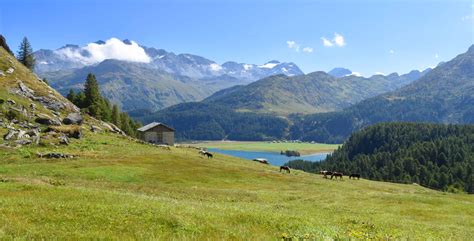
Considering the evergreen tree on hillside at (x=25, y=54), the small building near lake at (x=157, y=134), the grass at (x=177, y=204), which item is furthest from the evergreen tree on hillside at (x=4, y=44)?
the grass at (x=177, y=204)

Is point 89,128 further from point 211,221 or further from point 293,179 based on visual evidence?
point 211,221

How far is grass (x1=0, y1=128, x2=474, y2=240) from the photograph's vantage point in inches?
671

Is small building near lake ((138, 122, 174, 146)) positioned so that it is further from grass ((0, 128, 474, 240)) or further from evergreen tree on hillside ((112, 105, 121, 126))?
grass ((0, 128, 474, 240))

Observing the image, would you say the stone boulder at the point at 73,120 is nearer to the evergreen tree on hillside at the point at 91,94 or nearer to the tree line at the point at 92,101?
the tree line at the point at 92,101

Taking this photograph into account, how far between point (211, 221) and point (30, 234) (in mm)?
8161

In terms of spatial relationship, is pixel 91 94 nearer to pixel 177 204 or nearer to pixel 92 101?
pixel 92 101

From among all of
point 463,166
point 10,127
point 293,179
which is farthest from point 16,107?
point 463,166

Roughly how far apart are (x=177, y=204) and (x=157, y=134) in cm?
11344

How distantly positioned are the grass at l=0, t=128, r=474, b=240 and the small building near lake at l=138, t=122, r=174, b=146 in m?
32.4

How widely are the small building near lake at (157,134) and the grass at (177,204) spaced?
3239cm

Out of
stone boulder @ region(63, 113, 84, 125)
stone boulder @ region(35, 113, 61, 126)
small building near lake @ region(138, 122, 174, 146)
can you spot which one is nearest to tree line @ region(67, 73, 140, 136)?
small building near lake @ region(138, 122, 174, 146)

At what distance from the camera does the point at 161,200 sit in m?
29.7

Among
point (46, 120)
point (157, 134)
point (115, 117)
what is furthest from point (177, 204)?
point (115, 117)

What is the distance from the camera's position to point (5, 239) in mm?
13195
